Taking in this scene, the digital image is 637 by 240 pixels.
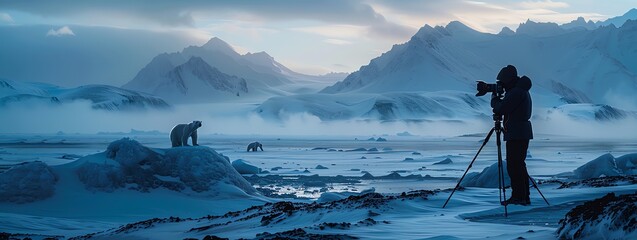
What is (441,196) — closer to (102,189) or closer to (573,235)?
(573,235)

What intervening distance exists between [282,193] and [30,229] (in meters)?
11.2

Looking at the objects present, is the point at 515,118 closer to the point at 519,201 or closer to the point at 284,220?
the point at 519,201

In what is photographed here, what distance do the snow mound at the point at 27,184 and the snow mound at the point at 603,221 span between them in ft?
50.7

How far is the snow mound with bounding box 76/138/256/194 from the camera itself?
20812 millimetres

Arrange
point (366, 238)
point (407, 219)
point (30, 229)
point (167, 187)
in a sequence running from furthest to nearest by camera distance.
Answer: point (167, 187) → point (30, 229) → point (407, 219) → point (366, 238)

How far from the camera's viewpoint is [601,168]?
89.2 ft

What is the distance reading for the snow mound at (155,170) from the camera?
68.3 feet

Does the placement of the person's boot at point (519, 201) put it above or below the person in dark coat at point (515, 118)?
below

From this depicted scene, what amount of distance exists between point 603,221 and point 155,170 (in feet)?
55.0

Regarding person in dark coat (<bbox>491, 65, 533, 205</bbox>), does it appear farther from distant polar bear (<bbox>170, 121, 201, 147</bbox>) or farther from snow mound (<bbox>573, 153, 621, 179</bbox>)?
distant polar bear (<bbox>170, 121, 201, 147</bbox>)

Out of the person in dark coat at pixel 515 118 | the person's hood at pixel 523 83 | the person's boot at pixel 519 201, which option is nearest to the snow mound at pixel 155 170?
the person's boot at pixel 519 201

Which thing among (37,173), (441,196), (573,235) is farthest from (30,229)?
(573,235)

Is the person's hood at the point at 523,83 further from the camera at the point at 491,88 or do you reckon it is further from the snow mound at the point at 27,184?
the snow mound at the point at 27,184

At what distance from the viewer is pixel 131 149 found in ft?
71.8
